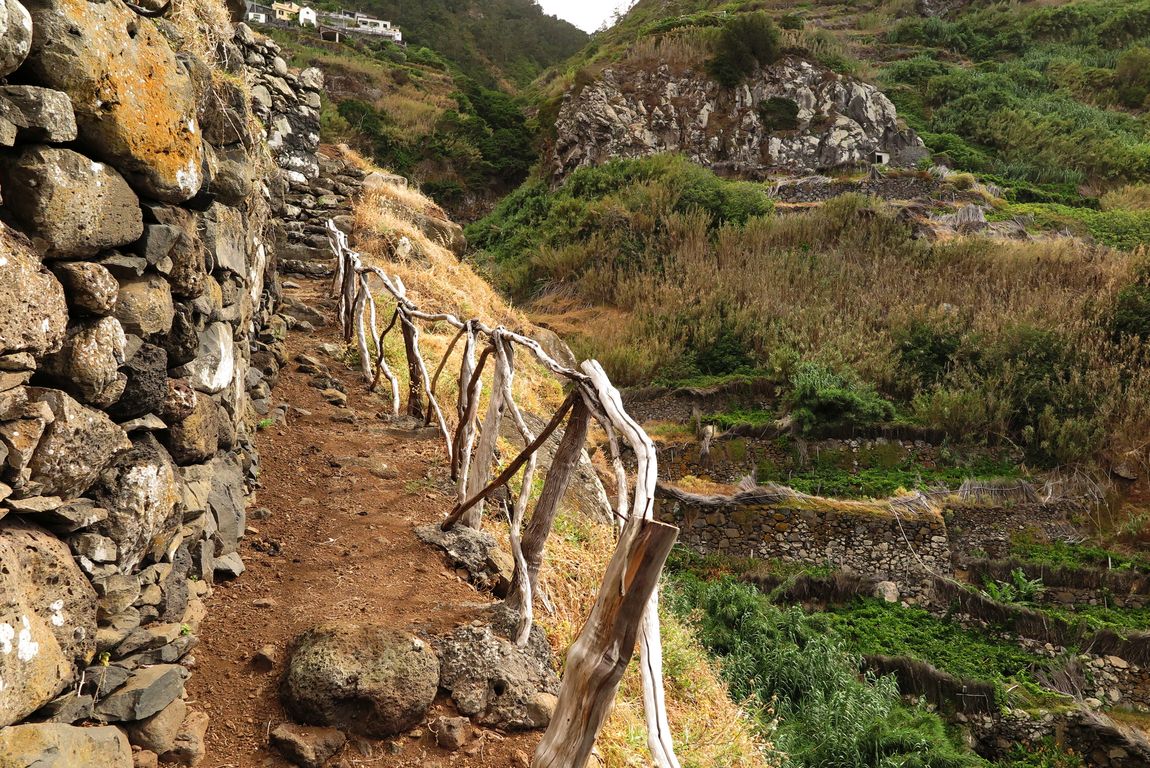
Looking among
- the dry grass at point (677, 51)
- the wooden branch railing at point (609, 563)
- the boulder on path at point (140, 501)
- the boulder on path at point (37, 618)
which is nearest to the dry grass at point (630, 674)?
the wooden branch railing at point (609, 563)

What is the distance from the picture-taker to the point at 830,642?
734cm

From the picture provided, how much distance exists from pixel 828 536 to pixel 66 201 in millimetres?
10156

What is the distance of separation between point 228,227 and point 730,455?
31.2 ft

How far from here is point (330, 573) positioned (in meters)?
3.08

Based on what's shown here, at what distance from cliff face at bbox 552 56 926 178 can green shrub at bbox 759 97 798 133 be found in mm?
35

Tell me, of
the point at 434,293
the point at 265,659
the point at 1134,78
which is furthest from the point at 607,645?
the point at 1134,78

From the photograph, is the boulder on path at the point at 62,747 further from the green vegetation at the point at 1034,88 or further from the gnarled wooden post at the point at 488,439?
the green vegetation at the point at 1034,88

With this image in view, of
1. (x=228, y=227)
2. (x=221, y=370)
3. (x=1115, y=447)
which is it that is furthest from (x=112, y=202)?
(x=1115, y=447)

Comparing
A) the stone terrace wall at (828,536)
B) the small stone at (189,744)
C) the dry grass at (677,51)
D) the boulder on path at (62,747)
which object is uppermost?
the dry grass at (677,51)

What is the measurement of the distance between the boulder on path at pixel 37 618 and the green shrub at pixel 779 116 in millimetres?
26147

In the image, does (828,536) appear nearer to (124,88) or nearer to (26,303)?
(124,88)

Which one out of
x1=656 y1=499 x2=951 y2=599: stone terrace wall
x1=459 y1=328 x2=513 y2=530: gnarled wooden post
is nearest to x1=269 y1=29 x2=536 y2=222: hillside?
x1=656 y1=499 x2=951 y2=599: stone terrace wall

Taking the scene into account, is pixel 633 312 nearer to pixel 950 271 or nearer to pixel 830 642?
pixel 950 271

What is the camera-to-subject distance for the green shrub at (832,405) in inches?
460
